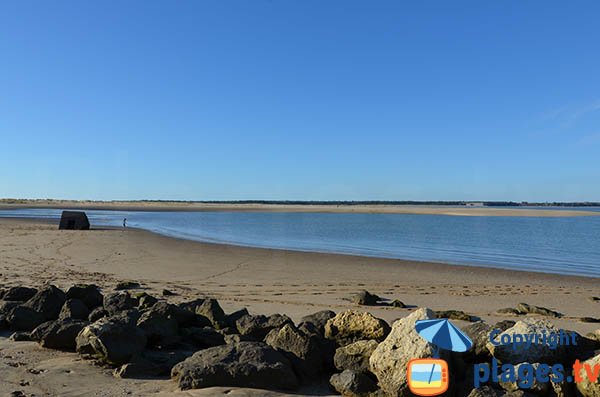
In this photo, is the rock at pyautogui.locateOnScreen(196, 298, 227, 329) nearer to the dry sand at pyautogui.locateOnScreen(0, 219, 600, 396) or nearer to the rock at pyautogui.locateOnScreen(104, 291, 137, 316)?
the rock at pyautogui.locateOnScreen(104, 291, 137, 316)

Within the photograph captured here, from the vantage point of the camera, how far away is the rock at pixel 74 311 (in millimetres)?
8609

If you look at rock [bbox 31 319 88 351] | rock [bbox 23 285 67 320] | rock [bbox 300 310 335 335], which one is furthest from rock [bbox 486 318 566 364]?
rock [bbox 23 285 67 320]

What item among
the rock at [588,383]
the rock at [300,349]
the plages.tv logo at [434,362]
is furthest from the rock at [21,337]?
the rock at [588,383]

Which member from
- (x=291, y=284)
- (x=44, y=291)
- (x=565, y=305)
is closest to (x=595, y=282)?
(x=565, y=305)

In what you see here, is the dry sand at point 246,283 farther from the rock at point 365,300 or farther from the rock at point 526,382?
the rock at point 526,382

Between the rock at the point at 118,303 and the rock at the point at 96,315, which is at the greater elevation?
the rock at the point at 118,303

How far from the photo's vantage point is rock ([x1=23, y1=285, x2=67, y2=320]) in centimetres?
889

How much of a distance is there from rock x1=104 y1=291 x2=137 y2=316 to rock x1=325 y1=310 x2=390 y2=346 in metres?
3.80

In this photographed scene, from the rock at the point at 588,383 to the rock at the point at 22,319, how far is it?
808 cm

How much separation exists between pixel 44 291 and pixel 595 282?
628 inches

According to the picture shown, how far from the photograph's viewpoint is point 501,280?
1638 cm

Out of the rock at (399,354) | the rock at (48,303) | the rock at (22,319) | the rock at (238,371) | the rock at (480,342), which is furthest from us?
the rock at (48,303)

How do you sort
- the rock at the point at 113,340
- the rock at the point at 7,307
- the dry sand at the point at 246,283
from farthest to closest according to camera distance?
the rock at the point at 7,307, the rock at the point at 113,340, the dry sand at the point at 246,283

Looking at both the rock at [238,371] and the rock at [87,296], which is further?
the rock at [87,296]
